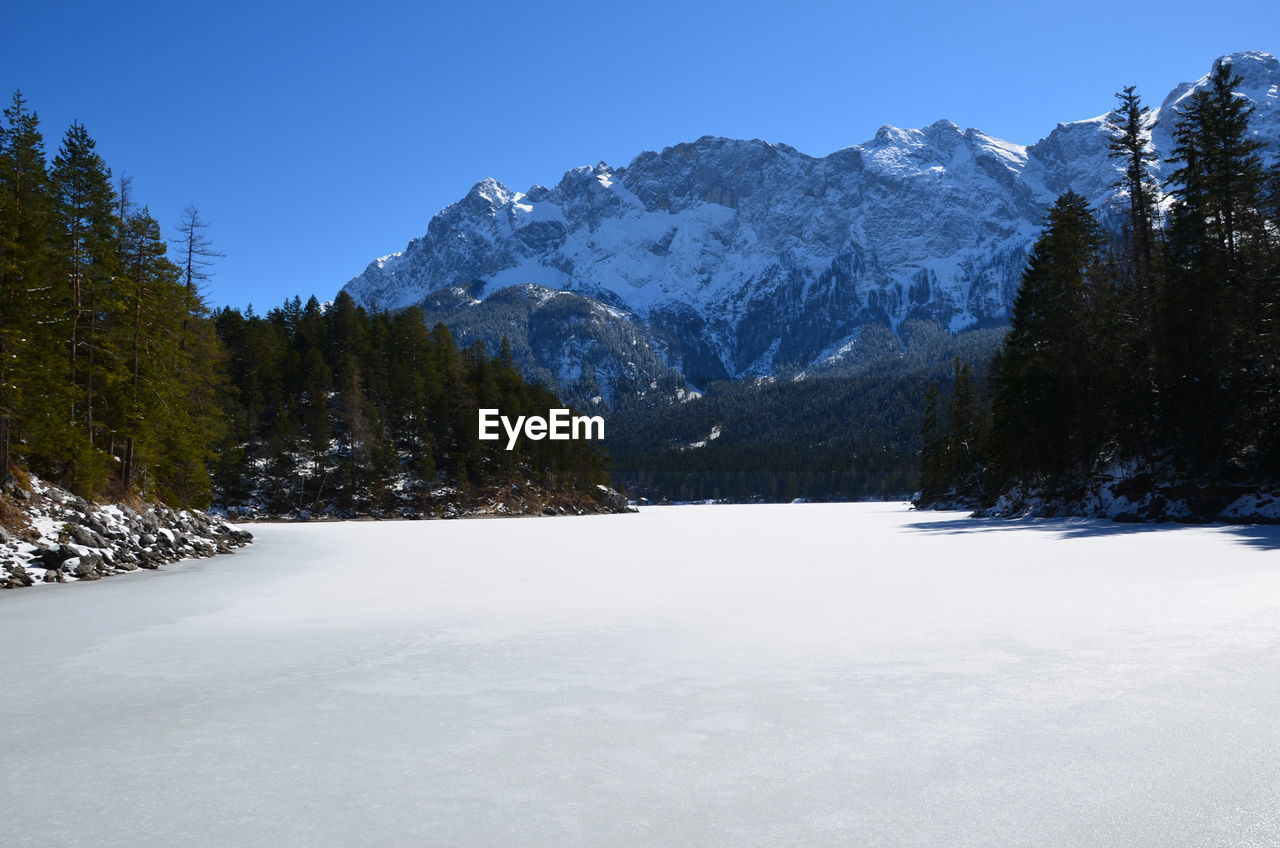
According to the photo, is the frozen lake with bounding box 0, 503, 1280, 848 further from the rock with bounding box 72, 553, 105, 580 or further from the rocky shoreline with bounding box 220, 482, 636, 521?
the rocky shoreline with bounding box 220, 482, 636, 521

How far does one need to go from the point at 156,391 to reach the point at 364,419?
50.1 meters

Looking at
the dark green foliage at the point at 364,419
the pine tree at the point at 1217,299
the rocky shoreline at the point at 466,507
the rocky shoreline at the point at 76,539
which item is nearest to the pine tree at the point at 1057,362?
the pine tree at the point at 1217,299

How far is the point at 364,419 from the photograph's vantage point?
83750 millimetres

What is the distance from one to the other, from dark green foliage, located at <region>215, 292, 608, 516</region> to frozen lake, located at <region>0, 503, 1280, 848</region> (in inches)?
2644

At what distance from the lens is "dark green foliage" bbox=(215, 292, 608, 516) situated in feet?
262

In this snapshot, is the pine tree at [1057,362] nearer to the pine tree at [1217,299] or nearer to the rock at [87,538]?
the pine tree at [1217,299]

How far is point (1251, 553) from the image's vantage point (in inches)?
808

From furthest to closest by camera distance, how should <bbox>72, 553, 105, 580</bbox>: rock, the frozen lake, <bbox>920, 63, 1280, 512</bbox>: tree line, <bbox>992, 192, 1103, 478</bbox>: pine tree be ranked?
<bbox>992, 192, 1103, 478</bbox>: pine tree → <bbox>920, 63, 1280, 512</bbox>: tree line → <bbox>72, 553, 105, 580</bbox>: rock → the frozen lake

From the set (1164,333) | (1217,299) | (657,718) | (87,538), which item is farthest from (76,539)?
(1217,299)

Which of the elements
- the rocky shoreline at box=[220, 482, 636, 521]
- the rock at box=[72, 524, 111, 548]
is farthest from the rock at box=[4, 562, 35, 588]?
the rocky shoreline at box=[220, 482, 636, 521]

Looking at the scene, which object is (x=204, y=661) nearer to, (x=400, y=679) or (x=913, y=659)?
(x=400, y=679)

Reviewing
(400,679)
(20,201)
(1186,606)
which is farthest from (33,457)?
(1186,606)

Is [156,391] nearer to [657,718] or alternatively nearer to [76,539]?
[76,539]

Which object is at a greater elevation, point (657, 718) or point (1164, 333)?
point (1164, 333)
